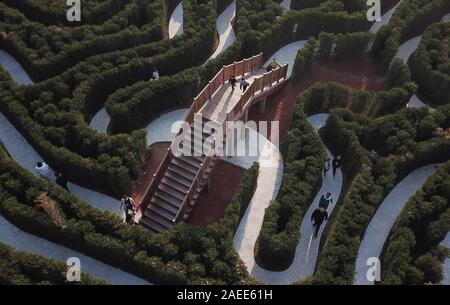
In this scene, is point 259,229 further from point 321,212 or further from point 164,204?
point 164,204

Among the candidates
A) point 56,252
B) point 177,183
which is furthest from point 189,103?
point 56,252

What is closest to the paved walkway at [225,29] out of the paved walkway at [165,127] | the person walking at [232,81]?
the person walking at [232,81]

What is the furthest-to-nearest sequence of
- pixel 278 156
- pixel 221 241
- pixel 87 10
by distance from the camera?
1. pixel 87 10
2. pixel 278 156
3. pixel 221 241

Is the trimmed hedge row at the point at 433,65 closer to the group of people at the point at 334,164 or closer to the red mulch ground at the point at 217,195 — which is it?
the group of people at the point at 334,164

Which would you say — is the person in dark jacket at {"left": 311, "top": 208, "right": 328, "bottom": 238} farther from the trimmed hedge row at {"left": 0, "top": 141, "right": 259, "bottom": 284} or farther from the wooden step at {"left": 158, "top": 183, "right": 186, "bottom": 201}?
the wooden step at {"left": 158, "top": 183, "right": 186, "bottom": 201}

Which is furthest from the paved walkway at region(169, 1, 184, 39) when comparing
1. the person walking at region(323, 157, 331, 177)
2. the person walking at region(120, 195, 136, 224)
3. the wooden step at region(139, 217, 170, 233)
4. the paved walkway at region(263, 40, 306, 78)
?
the person walking at region(323, 157, 331, 177)
